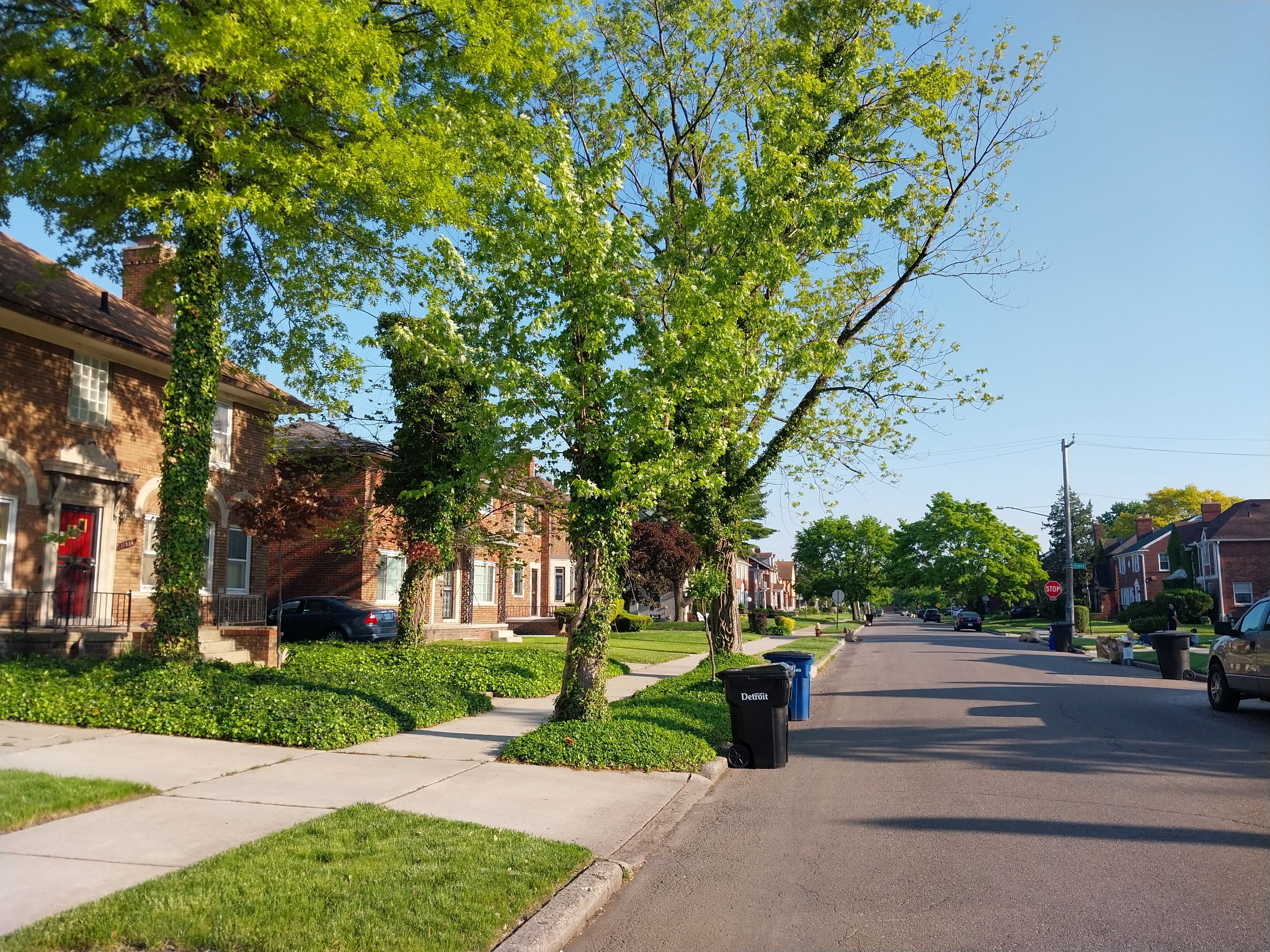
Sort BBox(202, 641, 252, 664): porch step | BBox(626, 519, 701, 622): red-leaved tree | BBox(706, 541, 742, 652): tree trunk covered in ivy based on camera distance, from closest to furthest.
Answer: BBox(202, 641, 252, 664): porch step
BBox(706, 541, 742, 652): tree trunk covered in ivy
BBox(626, 519, 701, 622): red-leaved tree

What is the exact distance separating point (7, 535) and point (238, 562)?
5.90m

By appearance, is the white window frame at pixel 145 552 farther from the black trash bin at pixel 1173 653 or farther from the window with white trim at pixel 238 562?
the black trash bin at pixel 1173 653

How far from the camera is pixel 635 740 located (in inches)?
396

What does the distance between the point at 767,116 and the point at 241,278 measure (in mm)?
9774

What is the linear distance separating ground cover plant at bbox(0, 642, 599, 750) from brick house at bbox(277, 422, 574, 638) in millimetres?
3162

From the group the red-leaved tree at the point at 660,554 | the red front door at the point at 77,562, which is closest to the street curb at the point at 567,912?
the red front door at the point at 77,562

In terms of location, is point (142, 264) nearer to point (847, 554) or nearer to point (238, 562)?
point (238, 562)

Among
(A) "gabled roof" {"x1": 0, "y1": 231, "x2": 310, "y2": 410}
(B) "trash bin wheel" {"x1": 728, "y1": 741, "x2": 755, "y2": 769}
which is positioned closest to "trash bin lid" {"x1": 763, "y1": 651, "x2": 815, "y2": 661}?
(B) "trash bin wheel" {"x1": 728, "y1": 741, "x2": 755, "y2": 769}

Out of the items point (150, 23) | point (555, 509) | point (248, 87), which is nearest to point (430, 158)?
point (248, 87)

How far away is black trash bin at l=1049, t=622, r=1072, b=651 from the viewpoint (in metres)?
33.6

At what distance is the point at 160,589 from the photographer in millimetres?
12492

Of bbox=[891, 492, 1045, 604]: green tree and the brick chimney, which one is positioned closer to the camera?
the brick chimney

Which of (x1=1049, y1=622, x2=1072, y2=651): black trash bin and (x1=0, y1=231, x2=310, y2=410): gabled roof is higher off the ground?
(x1=0, y1=231, x2=310, y2=410): gabled roof

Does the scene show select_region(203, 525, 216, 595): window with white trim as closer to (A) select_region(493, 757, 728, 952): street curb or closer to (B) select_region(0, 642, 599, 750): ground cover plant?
(B) select_region(0, 642, 599, 750): ground cover plant
